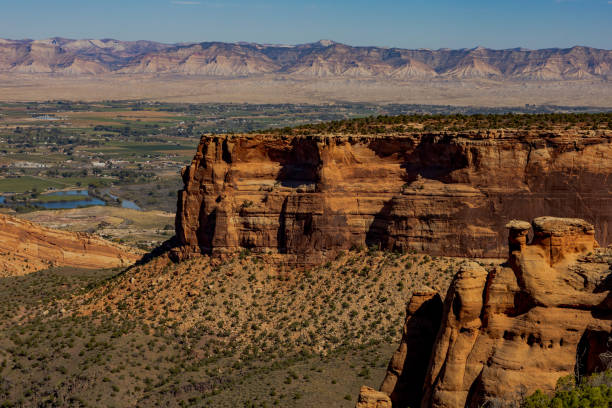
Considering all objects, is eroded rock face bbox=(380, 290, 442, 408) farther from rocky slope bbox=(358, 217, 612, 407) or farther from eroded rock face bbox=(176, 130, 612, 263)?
eroded rock face bbox=(176, 130, 612, 263)

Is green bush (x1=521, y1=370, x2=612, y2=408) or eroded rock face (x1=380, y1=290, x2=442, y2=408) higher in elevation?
green bush (x1=521, y1=370, x2=612, y2=408)

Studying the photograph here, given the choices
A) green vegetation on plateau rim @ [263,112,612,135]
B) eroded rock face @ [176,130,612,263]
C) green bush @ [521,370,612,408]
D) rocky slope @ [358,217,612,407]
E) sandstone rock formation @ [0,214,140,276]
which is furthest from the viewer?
sandstone rock formation @ [0,214,140,276]

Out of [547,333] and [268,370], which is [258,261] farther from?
[547,333]

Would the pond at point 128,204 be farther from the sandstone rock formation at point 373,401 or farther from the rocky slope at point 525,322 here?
the rocky slope at point 525,322

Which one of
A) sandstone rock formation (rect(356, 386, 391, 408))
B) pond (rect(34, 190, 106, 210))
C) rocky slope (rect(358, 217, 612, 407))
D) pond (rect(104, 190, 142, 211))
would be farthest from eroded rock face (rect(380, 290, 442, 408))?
pond (rect(34, 190, 106, 210))

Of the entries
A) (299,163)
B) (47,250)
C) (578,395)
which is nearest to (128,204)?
(47,250)

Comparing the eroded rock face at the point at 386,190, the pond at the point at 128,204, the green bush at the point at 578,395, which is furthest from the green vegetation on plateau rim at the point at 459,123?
the pond at the point at 128,204
